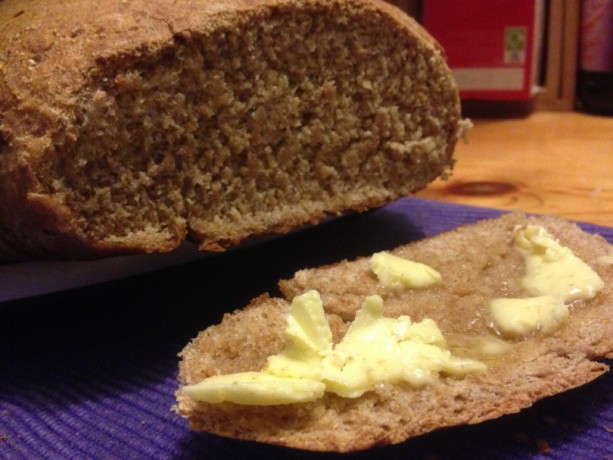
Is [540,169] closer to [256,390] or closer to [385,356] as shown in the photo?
[385,356]

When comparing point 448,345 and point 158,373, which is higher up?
point 448,345

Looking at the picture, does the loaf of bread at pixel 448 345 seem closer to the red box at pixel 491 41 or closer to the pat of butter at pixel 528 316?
the pat of butter at pixel 528 316

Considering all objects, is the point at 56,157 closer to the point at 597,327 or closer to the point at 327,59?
the point at 327,59

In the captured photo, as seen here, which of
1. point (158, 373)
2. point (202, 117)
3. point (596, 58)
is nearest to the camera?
point (158, 373)

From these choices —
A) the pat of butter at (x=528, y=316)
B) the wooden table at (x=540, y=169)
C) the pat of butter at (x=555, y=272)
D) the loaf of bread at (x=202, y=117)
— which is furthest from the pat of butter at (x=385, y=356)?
the wooden table at (x=540, y=169)

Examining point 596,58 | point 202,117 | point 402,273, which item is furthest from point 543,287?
point 596,58

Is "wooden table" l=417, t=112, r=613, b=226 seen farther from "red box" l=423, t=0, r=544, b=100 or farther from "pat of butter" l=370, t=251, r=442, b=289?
"pat of butter" l=370, t=251, r=442, b=289

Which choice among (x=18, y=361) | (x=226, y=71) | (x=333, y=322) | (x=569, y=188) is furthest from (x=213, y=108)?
(x=569, y=188)
